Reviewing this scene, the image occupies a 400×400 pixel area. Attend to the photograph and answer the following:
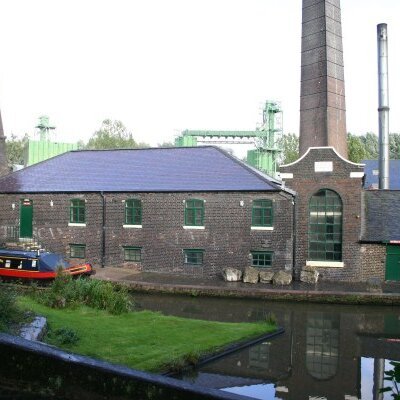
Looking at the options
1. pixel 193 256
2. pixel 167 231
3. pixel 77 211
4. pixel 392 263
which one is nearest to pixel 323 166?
pixel 392 263

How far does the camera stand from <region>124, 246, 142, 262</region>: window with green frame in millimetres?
23672

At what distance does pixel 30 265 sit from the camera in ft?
60.7

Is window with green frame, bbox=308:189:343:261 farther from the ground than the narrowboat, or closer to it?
farther from the ground

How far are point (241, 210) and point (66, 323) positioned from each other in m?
11.8

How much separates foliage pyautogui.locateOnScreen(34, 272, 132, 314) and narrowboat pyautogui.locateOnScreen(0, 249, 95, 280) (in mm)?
4017

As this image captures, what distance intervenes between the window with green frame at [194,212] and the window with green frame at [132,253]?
2.69 metres

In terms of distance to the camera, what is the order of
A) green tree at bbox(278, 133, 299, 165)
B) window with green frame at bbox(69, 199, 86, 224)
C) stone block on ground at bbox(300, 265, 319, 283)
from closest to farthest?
stone block on ground at bbox(300, 265, 319, 283) < window with green frame at bbox(69, 199, 86, 224) < green tree at bbox(278, 133, 299, 165)

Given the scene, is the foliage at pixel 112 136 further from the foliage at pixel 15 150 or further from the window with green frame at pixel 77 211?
the window with green frame at pixel 77 211

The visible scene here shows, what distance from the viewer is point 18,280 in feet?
61.3

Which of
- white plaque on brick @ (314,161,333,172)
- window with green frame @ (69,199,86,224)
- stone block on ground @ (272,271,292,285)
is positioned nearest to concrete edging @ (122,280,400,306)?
stone block on ground @ (272,271,292,285)

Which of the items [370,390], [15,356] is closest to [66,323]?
[15,356]

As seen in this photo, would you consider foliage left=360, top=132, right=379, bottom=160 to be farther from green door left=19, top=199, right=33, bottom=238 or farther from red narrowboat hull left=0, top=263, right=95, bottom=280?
red narrowboat hull left=0, top=263, right=95, bottom=280

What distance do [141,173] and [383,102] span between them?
1333 cm

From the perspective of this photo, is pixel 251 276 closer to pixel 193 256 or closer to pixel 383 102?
pixel 193 256
